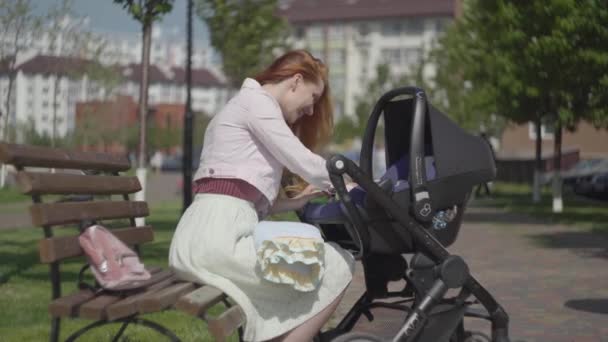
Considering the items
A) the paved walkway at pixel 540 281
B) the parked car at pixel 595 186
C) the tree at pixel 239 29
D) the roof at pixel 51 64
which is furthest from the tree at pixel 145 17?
the parked car at pixel 595 186

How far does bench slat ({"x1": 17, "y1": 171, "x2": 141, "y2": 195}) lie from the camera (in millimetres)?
4328

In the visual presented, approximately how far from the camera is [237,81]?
36.2 m

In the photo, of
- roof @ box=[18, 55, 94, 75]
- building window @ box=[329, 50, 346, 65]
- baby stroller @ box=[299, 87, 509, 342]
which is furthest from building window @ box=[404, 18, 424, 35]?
baby stroller @ box=[299, 87, 509, 342]

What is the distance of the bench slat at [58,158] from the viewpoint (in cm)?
426

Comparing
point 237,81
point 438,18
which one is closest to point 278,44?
point 237,81

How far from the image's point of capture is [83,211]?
478 centimetres

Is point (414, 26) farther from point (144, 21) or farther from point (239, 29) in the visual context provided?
point (144, 21)

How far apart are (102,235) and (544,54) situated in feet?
54.6

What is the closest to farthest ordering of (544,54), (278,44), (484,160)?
1. (484,160)
2. (544,54)
3. (278,44)

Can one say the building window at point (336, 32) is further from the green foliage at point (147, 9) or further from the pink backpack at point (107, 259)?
the pink backpack at point (107, 259)

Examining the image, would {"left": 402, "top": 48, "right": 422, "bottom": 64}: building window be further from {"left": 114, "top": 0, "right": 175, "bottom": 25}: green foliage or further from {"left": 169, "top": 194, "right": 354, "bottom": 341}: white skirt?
{"left": 169, "top": 194, "right": 354, "bottom": 341}: white skirt

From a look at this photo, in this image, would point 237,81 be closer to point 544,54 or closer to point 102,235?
point 544,54

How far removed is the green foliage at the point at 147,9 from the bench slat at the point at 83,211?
11.7m

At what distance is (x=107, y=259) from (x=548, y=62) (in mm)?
16844
